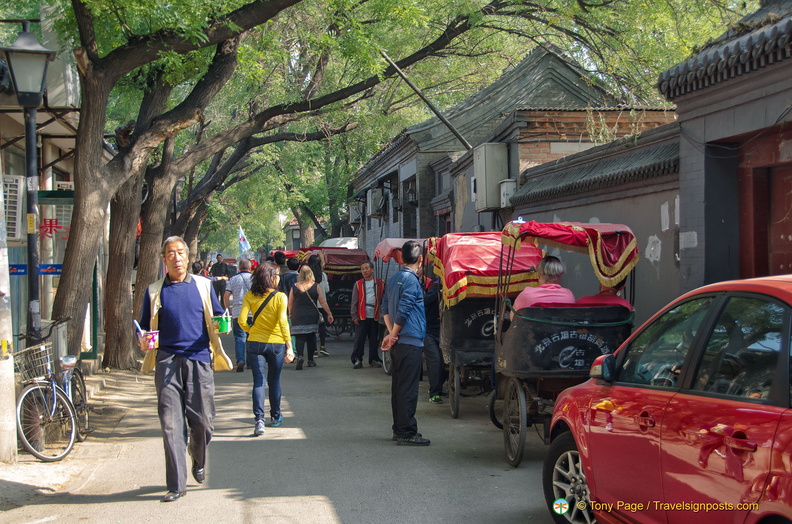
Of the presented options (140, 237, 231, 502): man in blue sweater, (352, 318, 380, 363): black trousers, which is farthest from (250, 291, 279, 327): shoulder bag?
(352, 318, 380, 363): black trousers

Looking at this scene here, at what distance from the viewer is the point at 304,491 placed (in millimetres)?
6266

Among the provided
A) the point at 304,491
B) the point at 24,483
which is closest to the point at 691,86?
the point at 304,491

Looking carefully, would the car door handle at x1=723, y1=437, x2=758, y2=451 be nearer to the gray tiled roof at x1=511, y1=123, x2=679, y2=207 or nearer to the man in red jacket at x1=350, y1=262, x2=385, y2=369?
the gray tiled roof at x1=511, y1=123, x2=679, y2=207

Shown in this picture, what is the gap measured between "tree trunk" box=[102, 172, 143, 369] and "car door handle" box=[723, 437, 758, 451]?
11761 millimetres

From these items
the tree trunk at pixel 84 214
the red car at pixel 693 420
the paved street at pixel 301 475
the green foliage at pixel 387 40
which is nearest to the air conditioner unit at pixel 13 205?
the tree trunk at pixel 84 214

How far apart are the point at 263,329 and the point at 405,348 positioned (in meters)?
1.72

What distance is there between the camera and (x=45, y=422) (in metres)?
7.41

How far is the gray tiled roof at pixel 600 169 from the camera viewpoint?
976 centimetres

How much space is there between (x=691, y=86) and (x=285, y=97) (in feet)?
32.3

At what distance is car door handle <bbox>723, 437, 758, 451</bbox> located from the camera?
10.3 feet

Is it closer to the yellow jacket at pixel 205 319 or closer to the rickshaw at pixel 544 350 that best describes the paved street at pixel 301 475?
the rickshaw at pixel 544 350

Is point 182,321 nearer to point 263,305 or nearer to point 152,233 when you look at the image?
point 263,305

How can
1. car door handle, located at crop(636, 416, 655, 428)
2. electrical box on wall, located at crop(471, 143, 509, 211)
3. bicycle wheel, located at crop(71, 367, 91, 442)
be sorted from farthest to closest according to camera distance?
electrical box on wall, located at crop(471, 143, 509, 211), bicycle wheel, located at crop(71, 367, 91, 442), car door handle, located at crop(636, 416, 655, 428)

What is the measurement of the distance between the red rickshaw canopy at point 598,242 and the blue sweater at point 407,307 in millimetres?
1050
